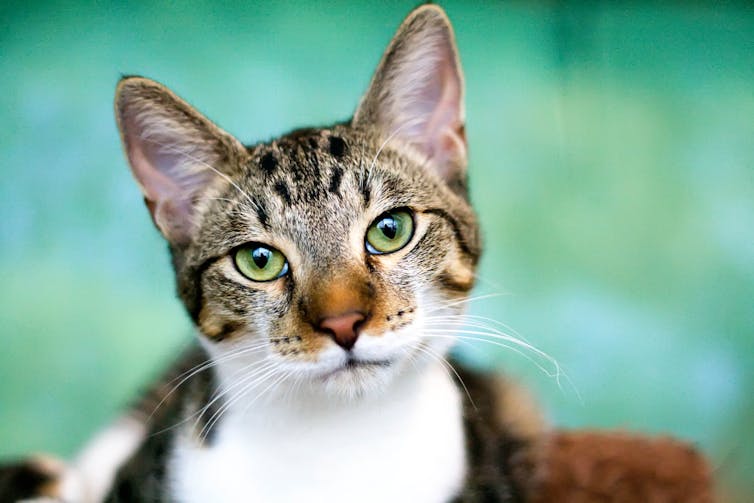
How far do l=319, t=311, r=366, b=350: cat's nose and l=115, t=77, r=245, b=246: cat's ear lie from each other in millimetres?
330

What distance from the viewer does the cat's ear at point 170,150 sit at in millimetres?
1124

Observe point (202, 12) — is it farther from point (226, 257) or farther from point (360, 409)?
point (360, 409)

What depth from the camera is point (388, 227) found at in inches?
43.3

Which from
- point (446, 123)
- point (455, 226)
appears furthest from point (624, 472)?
point (446, 123)

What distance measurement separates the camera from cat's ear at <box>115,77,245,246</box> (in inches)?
44.3

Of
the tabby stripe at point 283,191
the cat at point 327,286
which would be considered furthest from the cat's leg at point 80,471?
the tabby stripe at point 283,191

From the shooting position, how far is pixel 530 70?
1.73 meters

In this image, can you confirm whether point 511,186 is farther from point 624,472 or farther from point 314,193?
point 314,193

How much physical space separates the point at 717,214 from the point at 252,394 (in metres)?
1.19

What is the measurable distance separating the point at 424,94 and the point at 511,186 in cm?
62

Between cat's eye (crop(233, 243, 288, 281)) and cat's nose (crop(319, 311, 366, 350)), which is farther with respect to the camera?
cat's eye (crop(233, 243, 288, 281))

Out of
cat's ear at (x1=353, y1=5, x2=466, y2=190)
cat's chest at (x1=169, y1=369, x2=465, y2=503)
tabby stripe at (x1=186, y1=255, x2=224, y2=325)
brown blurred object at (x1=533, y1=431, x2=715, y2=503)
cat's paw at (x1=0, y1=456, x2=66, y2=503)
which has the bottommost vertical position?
brown blurred object at (x1=533, y1=431, x2=715, y2=503)

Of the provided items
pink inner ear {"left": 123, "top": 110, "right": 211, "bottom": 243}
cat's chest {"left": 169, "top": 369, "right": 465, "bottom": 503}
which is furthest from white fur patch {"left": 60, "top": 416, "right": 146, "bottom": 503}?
pink inner ear {"left": 123, "top": 110, "right": 211, "bottom": 243}

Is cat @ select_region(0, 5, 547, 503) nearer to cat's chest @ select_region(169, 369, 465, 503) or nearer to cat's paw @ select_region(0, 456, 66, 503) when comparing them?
cat's chest @ select_region(169, 369, 465, 503)
